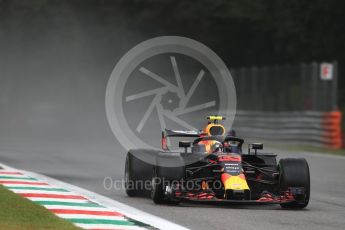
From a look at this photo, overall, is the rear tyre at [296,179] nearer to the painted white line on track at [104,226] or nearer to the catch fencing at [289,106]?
the painted white line on track at [104,226]

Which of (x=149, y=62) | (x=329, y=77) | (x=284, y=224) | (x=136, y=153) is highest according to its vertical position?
(x=149, y=62)

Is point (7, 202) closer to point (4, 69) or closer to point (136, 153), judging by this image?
point (136, 153)

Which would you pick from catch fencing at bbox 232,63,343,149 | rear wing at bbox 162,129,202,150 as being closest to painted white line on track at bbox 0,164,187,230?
rear wing at bbox 162,129,202,150

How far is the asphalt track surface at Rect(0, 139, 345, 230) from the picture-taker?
30.5 ft

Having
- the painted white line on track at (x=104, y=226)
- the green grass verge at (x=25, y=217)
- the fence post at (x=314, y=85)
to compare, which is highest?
the fence post at (x=314, y=85)

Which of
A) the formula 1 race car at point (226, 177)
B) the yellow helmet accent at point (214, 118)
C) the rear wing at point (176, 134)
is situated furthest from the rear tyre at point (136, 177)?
the yellow helmet accent at point (214, 118)

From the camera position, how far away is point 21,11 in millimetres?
37500

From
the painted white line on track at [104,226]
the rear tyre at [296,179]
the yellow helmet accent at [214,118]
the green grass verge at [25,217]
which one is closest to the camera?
the green grass verge at [25,217]

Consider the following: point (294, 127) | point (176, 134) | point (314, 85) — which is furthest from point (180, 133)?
Result: point (294, 127)

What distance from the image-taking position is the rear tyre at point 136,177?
465 inches

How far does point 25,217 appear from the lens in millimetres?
8695

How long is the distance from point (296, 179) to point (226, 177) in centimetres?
84

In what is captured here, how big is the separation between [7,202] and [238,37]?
114ft

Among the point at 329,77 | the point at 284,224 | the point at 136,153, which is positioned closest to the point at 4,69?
the point at 329,77
